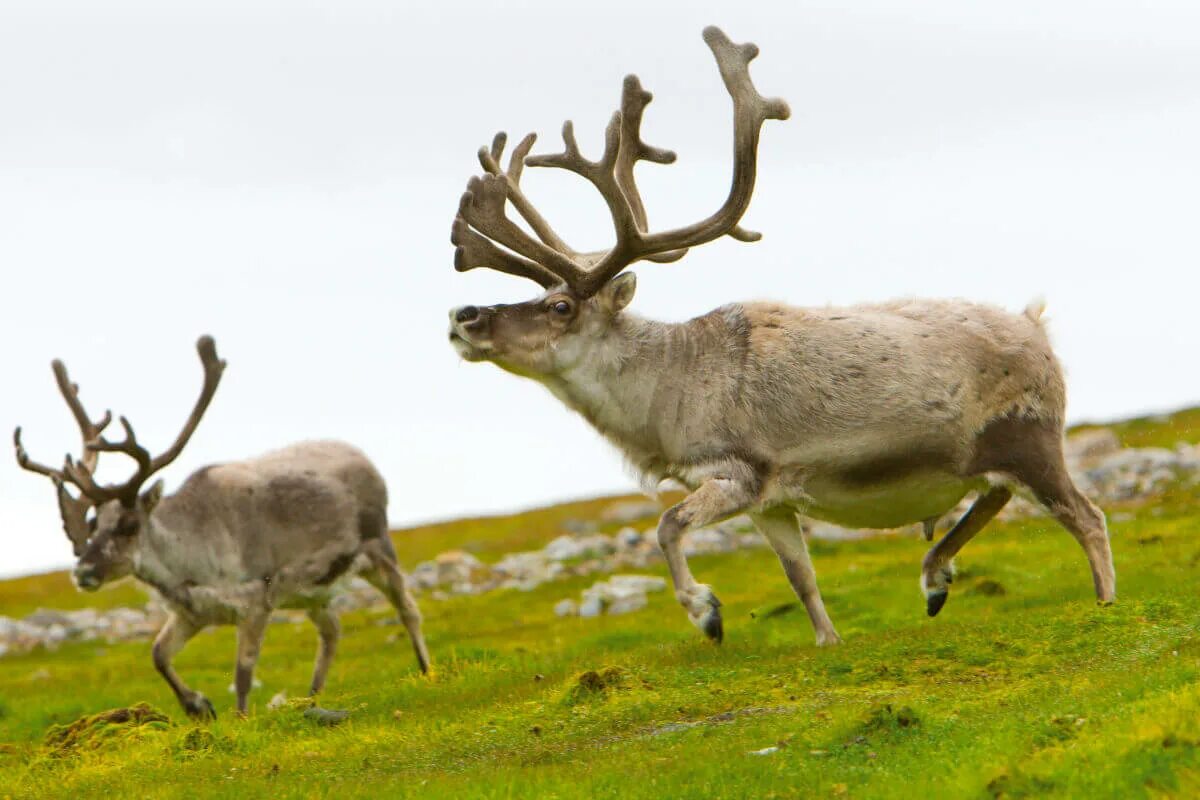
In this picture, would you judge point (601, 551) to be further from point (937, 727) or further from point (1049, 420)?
point (937, 727)

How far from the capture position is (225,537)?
1828 cm

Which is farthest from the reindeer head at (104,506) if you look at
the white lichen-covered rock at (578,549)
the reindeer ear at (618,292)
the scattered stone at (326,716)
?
the white lichen-covered rock at (578,549)

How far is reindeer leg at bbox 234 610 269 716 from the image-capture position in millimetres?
17250

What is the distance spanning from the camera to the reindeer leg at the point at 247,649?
56.6 feet

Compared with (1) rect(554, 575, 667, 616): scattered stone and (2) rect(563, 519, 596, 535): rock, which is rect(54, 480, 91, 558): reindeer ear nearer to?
(1) rect(554, 575, 667, 616): scattered stone

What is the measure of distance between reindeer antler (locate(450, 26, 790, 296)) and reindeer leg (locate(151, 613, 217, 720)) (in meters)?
5.65

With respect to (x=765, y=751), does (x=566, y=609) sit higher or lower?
lower

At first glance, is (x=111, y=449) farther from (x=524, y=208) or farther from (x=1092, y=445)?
(x=1092, y=445)

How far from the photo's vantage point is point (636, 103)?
13.9 meters

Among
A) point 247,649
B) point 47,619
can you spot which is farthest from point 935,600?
point 47,619

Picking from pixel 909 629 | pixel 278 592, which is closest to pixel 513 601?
pixel 278 592

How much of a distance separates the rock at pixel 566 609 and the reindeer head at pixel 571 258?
48.7 ft

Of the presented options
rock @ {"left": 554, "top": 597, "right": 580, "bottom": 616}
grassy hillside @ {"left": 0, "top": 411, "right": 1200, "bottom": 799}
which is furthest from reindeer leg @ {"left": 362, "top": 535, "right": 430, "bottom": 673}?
rock @ {"left": 554, "top": 597, "right": 580, "bottom": 616}

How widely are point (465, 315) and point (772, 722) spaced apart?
4.68m
